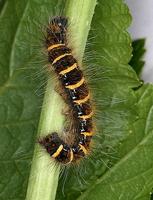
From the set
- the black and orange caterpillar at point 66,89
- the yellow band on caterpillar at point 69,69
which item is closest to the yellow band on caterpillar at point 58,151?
the black and orange caterpillar at point 66,89

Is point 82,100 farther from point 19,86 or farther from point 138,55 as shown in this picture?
point 138,55

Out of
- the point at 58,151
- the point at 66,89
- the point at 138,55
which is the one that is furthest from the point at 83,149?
the point at 138,55

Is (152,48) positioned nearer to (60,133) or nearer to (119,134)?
(119,134)

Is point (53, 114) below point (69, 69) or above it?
below

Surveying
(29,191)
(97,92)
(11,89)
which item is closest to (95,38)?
(97,92)

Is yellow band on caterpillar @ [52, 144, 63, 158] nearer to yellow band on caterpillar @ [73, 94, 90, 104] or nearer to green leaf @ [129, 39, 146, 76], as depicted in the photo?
yellow band on caterpillar @ [73, 94, 90, 104]

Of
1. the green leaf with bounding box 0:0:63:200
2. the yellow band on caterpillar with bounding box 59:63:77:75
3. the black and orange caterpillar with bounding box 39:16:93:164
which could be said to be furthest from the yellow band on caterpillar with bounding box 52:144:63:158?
the yellow band on caterpillar with bounding box 59:63:77:75
